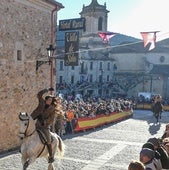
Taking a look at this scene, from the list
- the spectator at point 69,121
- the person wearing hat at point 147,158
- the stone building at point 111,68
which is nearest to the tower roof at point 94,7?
the stone building at point 111,68

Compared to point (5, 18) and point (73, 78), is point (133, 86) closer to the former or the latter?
point (73, 78)

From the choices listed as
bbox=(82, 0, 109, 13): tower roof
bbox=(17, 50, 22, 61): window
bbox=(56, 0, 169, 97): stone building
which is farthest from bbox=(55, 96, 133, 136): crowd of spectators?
bbox=(82, 0, 109, 13): tower roof

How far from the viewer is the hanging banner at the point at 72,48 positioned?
51.9 ft

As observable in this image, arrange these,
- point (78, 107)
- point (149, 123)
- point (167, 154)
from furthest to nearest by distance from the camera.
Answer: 1. point (149, 123)
2. point (78, 107)
3. point (167, 154)

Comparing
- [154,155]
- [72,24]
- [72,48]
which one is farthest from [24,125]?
[72,24]

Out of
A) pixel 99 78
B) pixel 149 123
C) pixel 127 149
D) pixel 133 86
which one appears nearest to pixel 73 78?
pixel 99 78

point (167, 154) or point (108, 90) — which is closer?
point (167, 154)

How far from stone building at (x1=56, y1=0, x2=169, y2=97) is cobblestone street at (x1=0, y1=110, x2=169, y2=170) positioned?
3151 centimetres

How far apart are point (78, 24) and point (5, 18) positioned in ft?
12.3

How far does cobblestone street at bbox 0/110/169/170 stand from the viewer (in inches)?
466

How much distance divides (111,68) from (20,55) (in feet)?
151

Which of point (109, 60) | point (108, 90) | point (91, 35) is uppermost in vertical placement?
point (91, 35)

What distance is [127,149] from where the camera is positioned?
14.9 metres

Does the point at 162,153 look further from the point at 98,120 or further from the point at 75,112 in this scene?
the point at 98,120
